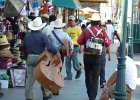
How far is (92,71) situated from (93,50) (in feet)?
1.64

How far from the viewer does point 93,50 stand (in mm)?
9523

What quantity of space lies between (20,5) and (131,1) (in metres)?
5.97

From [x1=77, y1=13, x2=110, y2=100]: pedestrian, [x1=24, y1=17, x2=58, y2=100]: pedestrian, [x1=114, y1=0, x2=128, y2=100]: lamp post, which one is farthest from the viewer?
[x1=77, y1=13, x2=110, y2=100]: pedestrian

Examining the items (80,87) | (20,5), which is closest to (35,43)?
(20,5)

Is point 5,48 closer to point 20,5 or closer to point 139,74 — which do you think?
point 20,5

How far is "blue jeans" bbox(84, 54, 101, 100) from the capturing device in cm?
958

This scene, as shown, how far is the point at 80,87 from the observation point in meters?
12.0

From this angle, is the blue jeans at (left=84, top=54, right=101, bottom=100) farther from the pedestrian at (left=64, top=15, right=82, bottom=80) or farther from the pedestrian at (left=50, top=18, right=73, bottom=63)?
the pedestrian at (left=64, top=15, right=82, bottom=80)

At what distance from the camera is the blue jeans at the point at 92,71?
9.58 m

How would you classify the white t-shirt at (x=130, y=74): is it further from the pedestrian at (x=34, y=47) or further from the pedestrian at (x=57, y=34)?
the pedestrian at (x=57, y=34)

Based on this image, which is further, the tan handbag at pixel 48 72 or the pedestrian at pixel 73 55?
the pedestrian at pixel 73 55

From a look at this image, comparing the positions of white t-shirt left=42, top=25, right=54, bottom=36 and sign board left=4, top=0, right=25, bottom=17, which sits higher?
sign board left=4, top=0, right=25, bottom=17

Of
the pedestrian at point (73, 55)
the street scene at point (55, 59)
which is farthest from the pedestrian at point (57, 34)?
the pedestrian at point (73, 55)

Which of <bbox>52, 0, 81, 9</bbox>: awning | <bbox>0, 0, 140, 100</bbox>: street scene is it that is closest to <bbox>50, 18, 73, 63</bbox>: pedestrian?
<bbox>0, 0, 140, 100</bbox>: street scene
